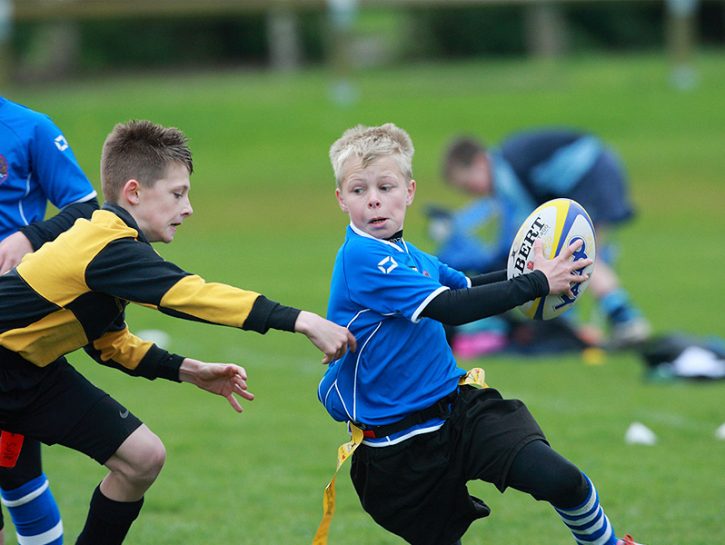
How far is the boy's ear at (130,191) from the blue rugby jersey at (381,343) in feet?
2.54

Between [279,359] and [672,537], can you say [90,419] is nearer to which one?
[672,537]

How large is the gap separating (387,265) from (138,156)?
39.1 inches

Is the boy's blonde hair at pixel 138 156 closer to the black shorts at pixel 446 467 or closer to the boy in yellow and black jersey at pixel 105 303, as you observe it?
the boy in yellow and black jersey at pixel 105 303

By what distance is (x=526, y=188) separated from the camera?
36.4ft

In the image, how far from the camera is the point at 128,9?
2542 cm

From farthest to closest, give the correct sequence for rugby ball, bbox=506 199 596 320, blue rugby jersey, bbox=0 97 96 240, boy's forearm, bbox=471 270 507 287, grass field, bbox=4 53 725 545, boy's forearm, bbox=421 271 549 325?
grass field, bbox=4 53 725 545, blue rugby jersey, bbox=0 97 96 240, boy's forearm, bbox=471 270 507 287, rugby ball, bbox=506 199 596 320, boy's forearm, bbox=421 271 549 325

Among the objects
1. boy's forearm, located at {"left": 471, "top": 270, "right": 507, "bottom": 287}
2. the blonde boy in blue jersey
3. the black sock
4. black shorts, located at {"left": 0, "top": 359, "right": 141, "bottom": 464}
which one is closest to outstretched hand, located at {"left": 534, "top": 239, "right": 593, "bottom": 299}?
the blonde boy in blue jersey

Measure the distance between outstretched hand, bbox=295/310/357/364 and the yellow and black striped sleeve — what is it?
4cm

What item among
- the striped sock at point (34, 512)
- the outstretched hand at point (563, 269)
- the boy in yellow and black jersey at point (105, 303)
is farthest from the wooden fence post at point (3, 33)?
the outstretched hand at point (563, 269)

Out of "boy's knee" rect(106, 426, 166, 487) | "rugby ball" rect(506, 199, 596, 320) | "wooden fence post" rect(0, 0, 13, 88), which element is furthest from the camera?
"wooden fence post" rect(0, 0, 13, 88)

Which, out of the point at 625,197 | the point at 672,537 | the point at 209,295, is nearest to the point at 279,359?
the point at 625,197

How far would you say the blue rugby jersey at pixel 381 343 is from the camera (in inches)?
166

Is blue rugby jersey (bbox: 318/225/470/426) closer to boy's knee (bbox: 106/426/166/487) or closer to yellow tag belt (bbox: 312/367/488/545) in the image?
yellow tag belt (bbox: 312/367/488/545)

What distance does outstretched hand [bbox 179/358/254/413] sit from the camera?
177 inches
